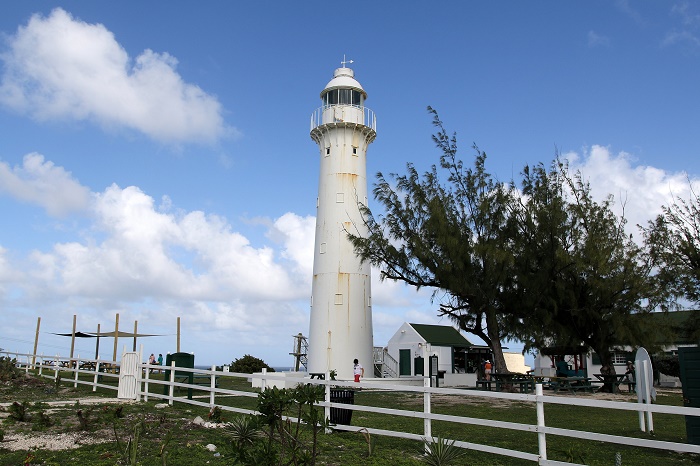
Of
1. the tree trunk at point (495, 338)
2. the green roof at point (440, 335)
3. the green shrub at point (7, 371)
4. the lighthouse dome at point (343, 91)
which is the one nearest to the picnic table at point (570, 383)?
the tree trunk at point (495, 338)

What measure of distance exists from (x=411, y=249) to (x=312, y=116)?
374 inches

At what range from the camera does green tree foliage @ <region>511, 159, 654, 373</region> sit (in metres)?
24.2

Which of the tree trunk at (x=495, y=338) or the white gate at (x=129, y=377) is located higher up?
the tree trunk at (x=495, y=338)

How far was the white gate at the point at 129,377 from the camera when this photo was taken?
17234 mm

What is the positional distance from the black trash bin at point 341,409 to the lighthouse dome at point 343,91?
64.2 feet

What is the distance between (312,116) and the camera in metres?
29.4

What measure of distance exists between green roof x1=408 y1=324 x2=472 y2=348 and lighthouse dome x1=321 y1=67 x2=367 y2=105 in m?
15.5

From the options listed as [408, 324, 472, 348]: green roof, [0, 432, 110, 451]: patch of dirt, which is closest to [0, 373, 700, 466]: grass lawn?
[0, 432, 110, 451]: patch of dirt

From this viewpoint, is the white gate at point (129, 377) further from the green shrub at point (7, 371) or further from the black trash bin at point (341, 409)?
the black trash bin at point (341, 409)

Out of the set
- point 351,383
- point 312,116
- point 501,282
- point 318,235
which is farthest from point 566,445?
point 312,116

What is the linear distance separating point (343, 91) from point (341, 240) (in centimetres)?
767

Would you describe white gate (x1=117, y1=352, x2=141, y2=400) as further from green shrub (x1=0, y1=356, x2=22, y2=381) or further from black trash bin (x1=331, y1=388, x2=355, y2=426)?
black trash bin (x1=331, y1=388, x2=355, y2=426)

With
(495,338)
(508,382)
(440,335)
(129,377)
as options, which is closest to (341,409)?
(129,377)

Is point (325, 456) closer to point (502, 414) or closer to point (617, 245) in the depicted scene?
point (502, 414)
